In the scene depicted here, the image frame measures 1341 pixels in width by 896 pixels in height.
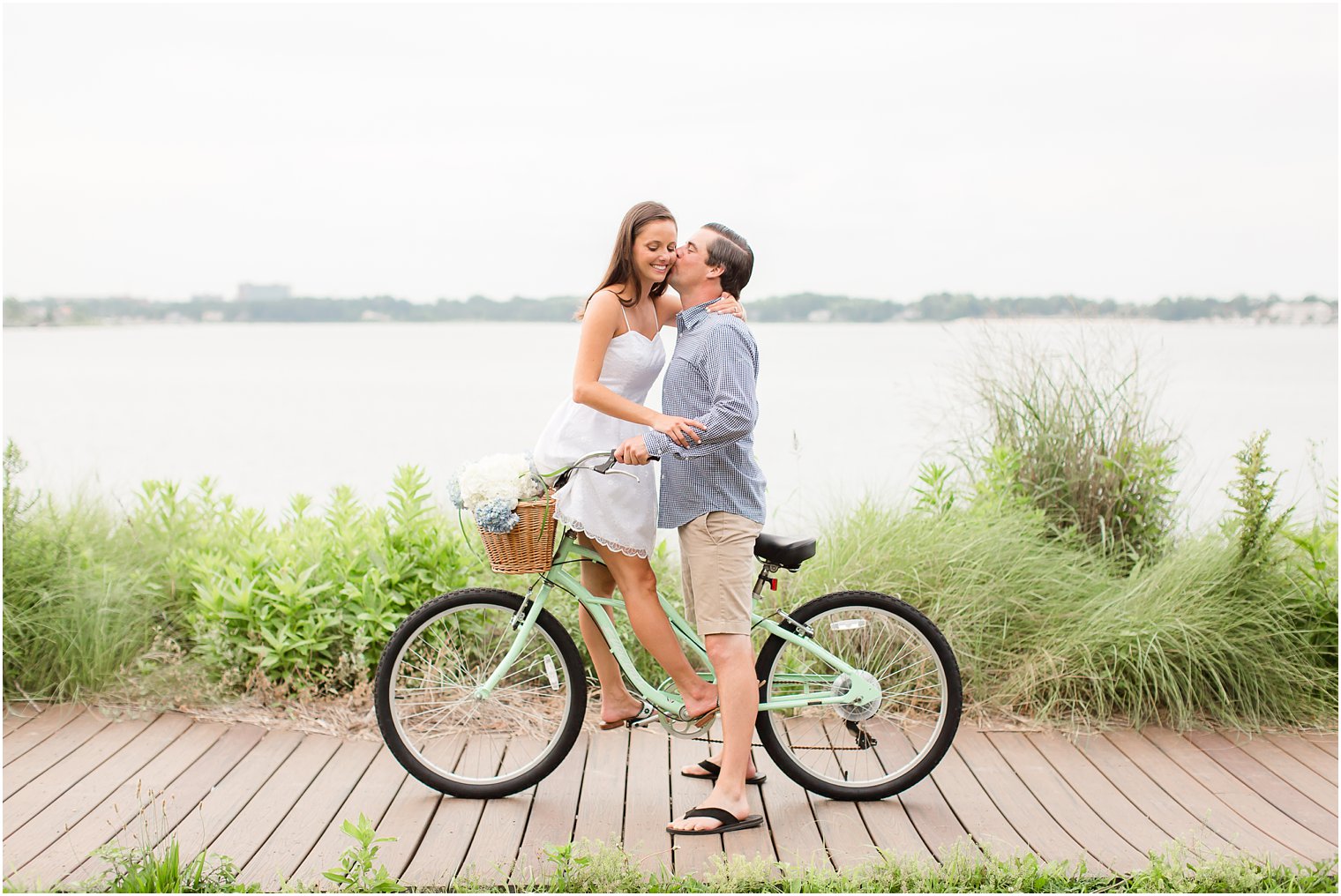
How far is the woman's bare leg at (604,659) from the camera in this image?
3506 mm

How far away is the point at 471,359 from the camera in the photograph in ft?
60.3

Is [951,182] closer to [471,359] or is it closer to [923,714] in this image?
[471,359]

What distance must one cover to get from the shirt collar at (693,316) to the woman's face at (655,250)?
127 mm

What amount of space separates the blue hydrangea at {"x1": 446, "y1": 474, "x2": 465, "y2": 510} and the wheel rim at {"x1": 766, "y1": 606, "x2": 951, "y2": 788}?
1092 millimetres

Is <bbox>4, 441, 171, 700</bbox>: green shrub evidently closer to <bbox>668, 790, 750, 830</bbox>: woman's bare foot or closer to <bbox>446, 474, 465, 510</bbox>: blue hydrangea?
<bbox>446, 474, 465, 510</bbox>: blue hydrangea

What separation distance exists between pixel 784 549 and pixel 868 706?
0.63 m

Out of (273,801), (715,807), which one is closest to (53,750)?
(273,801)

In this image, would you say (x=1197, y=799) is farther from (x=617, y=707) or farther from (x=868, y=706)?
(x=617, y=707)

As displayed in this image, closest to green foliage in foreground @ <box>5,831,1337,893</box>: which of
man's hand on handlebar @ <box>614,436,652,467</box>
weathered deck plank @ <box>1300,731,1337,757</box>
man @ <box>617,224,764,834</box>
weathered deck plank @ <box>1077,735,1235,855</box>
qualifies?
weathered deck plank @ <box>1077,735,1235,855</box>

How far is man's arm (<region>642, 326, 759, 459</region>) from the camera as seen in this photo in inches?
119

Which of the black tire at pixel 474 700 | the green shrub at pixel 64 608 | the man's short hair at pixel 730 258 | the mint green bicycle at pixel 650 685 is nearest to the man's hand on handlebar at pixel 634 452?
the mint green bicycle at pixel 650 685

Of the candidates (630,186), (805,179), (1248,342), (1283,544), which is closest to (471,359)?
(630,186)

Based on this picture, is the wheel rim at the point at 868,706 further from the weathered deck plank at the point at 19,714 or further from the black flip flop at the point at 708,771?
the weathered deck plank at the point at 19,714

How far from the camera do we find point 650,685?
356 cm
